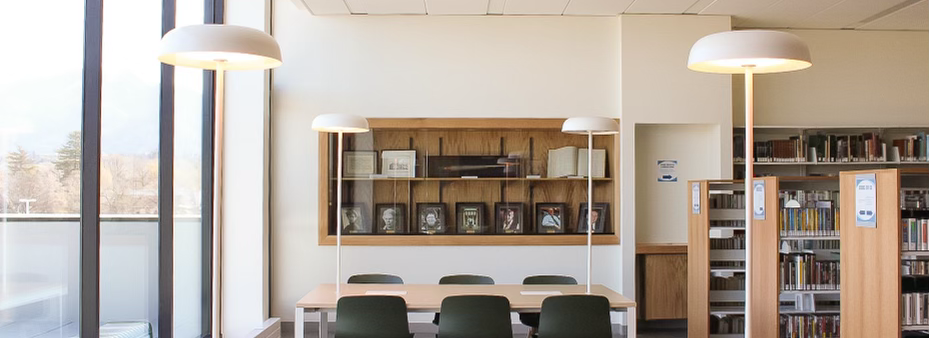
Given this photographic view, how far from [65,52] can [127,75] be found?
0.83 meters

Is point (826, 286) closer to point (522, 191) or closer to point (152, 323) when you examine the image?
point (522, 191)

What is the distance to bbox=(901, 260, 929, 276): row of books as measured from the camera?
5.04 metres

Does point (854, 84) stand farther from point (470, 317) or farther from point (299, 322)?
point (299, 322)

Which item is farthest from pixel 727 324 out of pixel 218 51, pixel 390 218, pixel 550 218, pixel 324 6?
pixel 218 51

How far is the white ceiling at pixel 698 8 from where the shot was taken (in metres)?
7.01

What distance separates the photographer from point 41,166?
→ 397 cm

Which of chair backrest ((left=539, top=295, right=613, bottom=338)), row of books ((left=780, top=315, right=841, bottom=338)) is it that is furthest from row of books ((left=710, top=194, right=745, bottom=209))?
chair backrest ((left=539, top=295, right=613, bottom=338))

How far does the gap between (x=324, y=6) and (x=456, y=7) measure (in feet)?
4.03

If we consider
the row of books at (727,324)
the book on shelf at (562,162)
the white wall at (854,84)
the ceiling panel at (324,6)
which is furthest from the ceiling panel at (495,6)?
the row of books at (727,324)

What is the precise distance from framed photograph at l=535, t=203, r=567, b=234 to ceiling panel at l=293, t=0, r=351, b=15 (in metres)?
2.70

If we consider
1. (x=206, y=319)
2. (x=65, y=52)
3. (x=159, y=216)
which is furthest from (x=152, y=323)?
(x=65, y=52)

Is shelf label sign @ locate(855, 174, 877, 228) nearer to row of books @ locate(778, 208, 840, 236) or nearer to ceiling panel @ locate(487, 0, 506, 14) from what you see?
row of books @ locate(778, 208, 840, 236)

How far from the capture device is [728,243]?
6.81 meters

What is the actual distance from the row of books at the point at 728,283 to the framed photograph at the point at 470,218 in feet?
7.28
